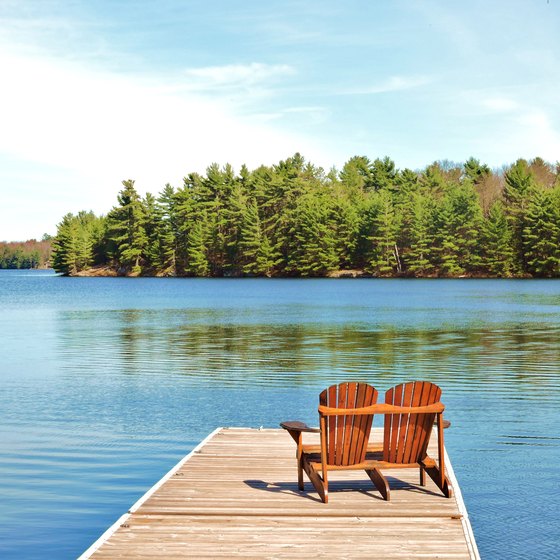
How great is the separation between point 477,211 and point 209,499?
284 ft

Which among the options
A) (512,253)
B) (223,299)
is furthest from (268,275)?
(223,299)

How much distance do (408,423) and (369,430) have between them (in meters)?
0.36

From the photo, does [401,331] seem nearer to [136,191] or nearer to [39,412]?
[39,412]

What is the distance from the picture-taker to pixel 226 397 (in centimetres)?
1609

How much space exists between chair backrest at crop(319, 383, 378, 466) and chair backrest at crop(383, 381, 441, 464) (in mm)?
247

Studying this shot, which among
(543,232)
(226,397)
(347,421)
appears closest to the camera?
(347,421)

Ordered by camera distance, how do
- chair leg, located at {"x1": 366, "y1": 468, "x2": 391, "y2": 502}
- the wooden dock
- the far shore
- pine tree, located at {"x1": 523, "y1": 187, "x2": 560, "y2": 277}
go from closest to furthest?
the wooden dock
chair leg, located at {"x1": 366, "y1": 468, "x2": 391, "y2": 502}
pine tree, located at {"x1": 523, "y1": 187, "x2": 560, "y2": 277}
the far shore

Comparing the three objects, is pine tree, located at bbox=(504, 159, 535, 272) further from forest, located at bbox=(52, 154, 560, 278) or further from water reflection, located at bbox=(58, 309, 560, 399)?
water reflection, located at bbox=(58, 309, 560, 399)

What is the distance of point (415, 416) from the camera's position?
6.96 metres

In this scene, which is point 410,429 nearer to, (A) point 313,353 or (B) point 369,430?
(B) point 369,430

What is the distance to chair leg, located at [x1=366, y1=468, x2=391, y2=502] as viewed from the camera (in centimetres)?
688

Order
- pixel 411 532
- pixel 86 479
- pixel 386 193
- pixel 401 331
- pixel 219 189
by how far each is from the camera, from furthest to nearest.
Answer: pixel 219 189 < pixel 386 193 < pixel 401 331 < pixel 86 479 < pixel 411 532

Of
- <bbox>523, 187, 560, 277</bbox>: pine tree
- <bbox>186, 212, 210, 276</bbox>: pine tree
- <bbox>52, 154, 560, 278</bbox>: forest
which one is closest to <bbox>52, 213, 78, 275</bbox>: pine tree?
<bbox>52, 154, 560, 278</bbox>: forest

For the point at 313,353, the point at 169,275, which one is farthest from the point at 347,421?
the point at 169,275
